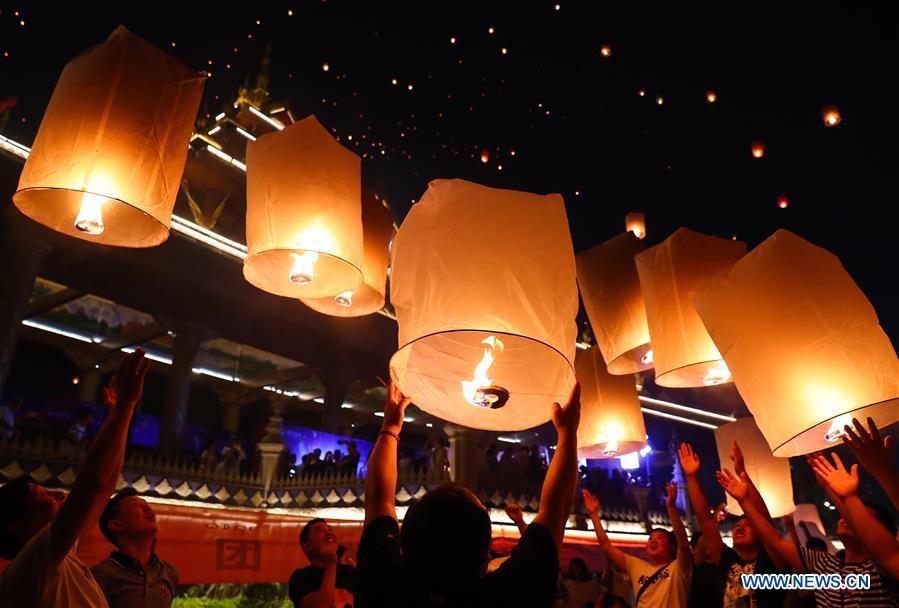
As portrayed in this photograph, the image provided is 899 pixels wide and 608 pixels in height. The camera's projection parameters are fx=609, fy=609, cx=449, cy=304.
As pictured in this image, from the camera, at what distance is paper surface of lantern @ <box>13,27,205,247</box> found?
7.00ft

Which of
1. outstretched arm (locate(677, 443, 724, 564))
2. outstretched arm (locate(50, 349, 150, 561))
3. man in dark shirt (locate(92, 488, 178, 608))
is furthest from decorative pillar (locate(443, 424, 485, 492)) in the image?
outstretched arm (locate(50, 349, 150, 561))

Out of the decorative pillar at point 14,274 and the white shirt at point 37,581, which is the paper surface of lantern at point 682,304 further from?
the decorative pillar at point 14,274

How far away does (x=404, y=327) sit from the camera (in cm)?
184

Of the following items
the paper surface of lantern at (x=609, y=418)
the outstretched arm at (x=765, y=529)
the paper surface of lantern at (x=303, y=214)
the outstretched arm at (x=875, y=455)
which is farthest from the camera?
the paper surface of lantern at (x=609, y=418)

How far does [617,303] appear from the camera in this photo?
3.36m

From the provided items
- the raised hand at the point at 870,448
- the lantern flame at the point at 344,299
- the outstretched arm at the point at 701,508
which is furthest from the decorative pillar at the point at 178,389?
the raised hand at the point at 870,448

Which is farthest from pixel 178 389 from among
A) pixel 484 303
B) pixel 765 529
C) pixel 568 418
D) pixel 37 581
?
pixel 568 418

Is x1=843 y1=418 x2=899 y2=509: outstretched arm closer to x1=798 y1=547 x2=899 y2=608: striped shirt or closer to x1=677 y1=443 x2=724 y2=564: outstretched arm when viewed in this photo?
x1=798 y1=547 x2=899 y2=608: striped shirt

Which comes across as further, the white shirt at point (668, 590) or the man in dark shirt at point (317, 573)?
the white shirt at point (668, 590)

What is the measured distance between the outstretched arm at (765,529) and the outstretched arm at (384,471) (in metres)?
1.86

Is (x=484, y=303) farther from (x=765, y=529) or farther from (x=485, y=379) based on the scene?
(x=765, y=529)

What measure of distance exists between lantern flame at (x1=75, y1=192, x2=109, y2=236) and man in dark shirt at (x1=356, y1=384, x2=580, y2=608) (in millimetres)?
1618

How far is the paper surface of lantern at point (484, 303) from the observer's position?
5.65 ft

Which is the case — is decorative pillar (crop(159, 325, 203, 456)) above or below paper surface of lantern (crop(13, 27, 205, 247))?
above
